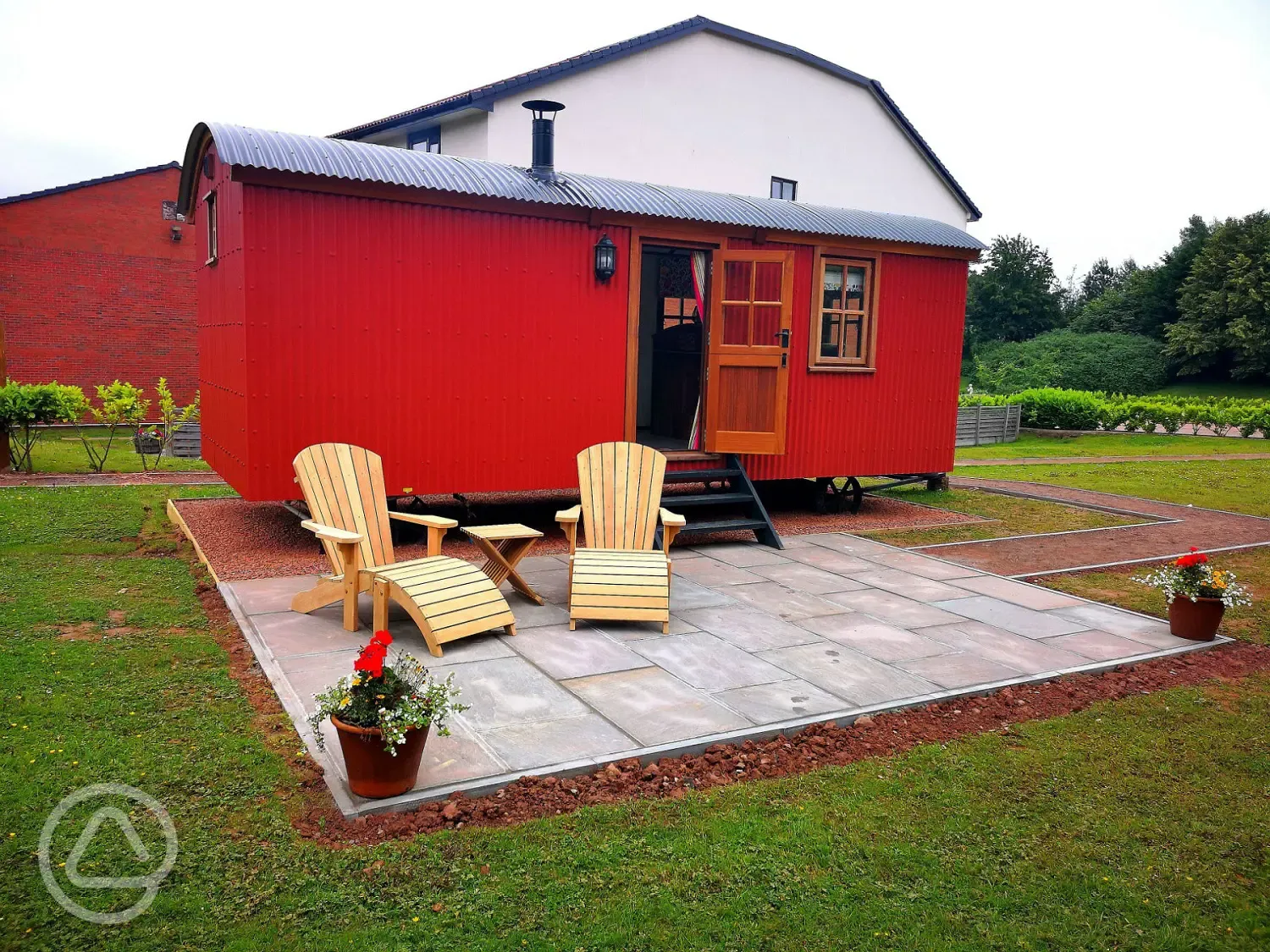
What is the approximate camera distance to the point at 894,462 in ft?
31.4

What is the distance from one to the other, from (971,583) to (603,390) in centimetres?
330

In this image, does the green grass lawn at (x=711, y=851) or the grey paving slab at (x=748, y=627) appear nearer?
the green grass lawn at (x=711, y=851)

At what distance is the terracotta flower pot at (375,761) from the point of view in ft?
10.1

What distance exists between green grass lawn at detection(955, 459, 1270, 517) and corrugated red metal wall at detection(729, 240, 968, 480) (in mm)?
3561

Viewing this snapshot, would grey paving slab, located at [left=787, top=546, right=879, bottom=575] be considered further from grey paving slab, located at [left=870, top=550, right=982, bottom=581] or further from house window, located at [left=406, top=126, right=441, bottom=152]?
house window, located at [left=406, top=126, right=441, bottom=152]

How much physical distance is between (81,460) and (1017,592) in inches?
467

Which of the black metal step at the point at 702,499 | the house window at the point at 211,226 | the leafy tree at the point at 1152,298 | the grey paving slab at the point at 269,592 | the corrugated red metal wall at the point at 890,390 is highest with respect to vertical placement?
the leafy tree at the point at 1152,298

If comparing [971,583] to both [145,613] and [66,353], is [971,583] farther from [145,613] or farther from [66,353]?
[66,353]

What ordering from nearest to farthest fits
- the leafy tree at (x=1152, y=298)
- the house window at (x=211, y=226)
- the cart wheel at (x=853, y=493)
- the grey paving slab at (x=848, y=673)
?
the grey paving slab at (x=848, y=673), the house window at (x=211, y=226), the cart wheel at (x=853, y=493), the leafy tree at (x=1152, y=298)

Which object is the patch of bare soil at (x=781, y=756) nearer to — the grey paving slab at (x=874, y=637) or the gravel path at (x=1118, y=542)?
the grey paving slab at (x=874, y=637)

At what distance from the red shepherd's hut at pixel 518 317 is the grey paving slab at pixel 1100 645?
336 centimetres

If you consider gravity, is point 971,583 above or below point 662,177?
below

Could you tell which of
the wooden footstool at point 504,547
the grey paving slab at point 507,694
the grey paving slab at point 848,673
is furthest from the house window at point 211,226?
the grey paving slab at point 848,673

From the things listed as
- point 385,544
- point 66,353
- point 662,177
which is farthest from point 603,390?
point 66,353
